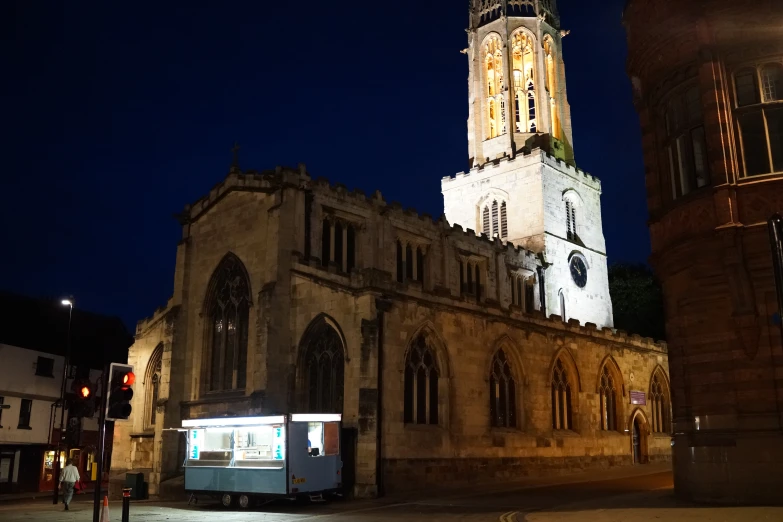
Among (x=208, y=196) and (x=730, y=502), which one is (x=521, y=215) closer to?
(x=208, y=196)

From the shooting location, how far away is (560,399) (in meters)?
30.0

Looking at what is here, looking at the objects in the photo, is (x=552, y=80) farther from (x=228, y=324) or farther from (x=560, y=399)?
(x=228, y=324)

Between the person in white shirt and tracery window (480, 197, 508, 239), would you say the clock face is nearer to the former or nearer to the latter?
tracery window (480, 197, 508, 239)

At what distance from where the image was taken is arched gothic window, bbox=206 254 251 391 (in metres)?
27.4

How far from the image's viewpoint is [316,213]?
28.8 metres

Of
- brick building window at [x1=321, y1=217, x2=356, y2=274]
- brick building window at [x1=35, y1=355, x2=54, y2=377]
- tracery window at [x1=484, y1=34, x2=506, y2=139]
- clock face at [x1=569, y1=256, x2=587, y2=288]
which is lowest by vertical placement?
brick building window at [x1=35, y1=355, x2=54, y2=377]

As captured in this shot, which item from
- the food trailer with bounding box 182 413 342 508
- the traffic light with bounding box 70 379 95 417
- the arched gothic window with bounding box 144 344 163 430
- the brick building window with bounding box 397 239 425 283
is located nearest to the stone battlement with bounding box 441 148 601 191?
the brick building window with bounding box 397 239 425 283

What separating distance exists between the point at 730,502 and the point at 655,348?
74.7 ft

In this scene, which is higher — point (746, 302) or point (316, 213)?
point (316, 213)

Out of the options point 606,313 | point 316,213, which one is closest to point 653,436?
point 606,313

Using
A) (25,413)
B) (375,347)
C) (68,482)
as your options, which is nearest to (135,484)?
(68,482)

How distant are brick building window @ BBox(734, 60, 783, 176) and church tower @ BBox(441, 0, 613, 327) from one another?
1037 inches

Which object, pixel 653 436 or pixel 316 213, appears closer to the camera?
pixel 316 213

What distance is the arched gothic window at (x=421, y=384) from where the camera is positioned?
23.9m
